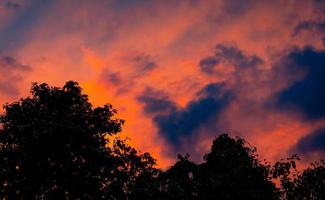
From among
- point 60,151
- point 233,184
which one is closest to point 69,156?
point 60,151

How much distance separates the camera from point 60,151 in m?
50.9

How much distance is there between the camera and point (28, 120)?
49.1 meters

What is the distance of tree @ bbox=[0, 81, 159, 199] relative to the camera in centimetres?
4894

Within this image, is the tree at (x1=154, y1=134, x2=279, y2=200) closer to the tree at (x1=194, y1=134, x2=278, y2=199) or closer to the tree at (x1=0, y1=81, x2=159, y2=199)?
the tree at (x1=194, y1=134, x2=278, y2=199)

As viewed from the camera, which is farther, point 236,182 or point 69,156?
point 69,156

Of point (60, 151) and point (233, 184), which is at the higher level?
point (60, 151)

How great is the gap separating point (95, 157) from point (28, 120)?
8.65 metres

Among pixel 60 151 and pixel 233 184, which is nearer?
pixel 233 184

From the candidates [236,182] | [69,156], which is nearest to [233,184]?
[236,182]

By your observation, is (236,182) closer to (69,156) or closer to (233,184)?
(233,184)

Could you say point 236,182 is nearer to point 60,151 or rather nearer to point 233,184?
point 233,184

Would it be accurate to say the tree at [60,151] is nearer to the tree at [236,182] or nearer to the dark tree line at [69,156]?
the dark tree line at [69,156]

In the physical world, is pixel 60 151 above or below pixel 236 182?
above

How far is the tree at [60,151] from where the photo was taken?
48.9 metres
